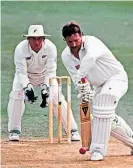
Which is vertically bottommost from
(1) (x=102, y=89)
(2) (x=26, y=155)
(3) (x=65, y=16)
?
(2) (x=26, y=155)

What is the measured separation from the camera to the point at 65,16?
2277 centimetres

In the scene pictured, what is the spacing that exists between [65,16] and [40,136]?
12.8 metres

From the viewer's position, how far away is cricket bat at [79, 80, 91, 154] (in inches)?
322

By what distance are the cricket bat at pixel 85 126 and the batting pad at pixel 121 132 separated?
0.87 ft

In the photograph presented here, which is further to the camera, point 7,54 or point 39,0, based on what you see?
point 39,0

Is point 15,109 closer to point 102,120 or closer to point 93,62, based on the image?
point 102,120

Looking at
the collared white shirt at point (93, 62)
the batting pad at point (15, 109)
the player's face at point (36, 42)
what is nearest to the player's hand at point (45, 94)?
the batting pad at point (15, 109)

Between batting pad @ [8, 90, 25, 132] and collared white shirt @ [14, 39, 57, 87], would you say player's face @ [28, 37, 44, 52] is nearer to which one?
collared white shirt @ [14, 39, 57, 87]

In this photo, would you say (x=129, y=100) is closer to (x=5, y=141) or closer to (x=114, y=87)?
(x=5, y=141)

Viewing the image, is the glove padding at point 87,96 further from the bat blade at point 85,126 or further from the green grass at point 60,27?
the green grass at point 60,27

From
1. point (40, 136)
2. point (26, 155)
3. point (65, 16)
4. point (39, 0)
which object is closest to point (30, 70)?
point (40, 136)

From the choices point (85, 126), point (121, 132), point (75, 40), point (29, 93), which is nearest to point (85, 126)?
point (85, 126)

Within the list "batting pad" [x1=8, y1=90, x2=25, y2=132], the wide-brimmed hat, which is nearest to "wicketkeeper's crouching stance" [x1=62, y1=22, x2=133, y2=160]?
the wide-brimmed hat

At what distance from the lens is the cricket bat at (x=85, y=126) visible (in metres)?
8.18
